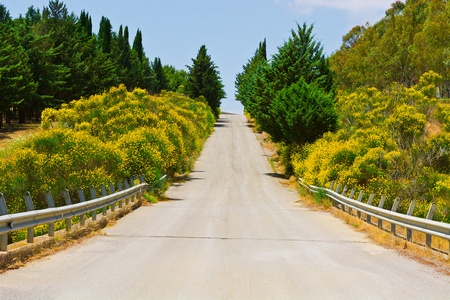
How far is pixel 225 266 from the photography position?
7.76 m

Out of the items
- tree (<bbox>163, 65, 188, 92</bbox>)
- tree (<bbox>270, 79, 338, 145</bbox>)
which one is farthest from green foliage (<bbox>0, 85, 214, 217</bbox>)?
tree (<bbox>163, 65, 188, 92</bbox>)

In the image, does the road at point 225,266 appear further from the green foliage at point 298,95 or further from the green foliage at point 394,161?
the green foliage at point 298,95

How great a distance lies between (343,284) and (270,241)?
170 inches

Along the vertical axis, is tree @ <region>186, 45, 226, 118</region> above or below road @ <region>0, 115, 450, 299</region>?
above

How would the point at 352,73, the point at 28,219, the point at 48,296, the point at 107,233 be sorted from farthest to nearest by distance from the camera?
the point at 352,73 < the point at 107,233 < the point at 28,219 < the point at 48,296

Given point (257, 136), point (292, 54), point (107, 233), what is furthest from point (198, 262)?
point (257, 136)

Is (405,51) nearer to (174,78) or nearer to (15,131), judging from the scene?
(15,131)

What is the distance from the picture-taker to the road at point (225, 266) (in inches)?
239

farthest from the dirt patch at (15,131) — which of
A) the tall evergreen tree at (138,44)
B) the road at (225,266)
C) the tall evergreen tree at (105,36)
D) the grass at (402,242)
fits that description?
the tall evergreen tree at (138,44)

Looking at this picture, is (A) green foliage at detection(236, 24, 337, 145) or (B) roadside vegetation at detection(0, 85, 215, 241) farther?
(A) green foliage at detection(236, 24, 337, 145)

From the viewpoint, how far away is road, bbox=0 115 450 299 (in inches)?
239

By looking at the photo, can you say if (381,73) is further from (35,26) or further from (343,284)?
(343,284)

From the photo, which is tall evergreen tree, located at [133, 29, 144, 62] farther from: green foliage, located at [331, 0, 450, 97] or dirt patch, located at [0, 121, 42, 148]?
dirt patch, located at [0, 121, 42, 148]

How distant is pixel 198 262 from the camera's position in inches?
319
